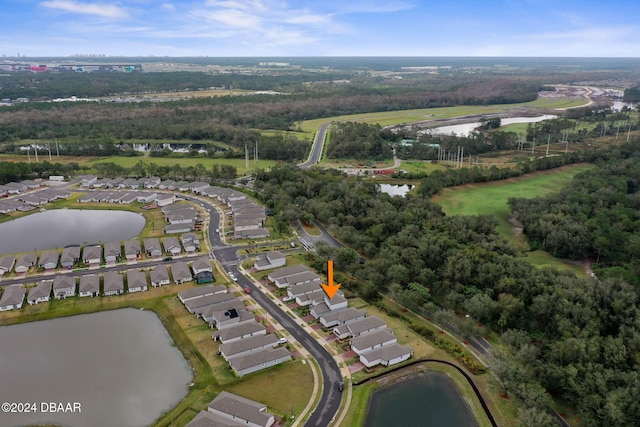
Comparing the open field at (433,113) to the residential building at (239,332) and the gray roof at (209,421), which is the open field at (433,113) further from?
the gray roof at (209,421)

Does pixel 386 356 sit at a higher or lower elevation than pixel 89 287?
lower

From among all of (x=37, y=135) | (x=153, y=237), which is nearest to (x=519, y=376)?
(x=153, y=237)

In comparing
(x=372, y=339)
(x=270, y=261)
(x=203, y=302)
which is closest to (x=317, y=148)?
→ (x=270, y=261)

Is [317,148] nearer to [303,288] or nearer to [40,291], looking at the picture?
[303,288]

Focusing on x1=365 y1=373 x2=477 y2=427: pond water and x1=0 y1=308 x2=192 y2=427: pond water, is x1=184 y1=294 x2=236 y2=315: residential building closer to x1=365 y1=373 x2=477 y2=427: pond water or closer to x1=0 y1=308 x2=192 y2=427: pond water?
x1=0 y1=308 x2=192 y2=427: pond water

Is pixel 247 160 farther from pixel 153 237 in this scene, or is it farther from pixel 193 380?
pixel 193 380
